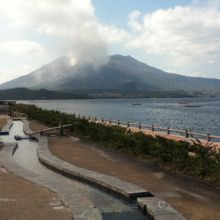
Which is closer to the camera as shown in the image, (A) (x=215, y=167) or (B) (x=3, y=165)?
(A) (x=215, y=167)

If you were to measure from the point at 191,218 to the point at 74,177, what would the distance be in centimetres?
642

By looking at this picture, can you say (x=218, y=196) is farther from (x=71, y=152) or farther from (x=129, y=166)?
(x=71, y=152)

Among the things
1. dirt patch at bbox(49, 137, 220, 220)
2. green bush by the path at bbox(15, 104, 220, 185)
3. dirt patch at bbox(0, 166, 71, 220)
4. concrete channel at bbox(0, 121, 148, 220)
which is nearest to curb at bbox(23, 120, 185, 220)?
concrete channel at bbox(0, 121, 148, 220)

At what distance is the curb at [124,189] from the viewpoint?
10.4m

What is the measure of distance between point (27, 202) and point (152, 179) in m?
5.27

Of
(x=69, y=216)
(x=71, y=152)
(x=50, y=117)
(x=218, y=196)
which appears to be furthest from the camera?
(x=50, y=117)

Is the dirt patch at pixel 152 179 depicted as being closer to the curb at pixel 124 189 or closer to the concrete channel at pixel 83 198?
the curb at pixel 124 189

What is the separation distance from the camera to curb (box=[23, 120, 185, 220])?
1037 cm

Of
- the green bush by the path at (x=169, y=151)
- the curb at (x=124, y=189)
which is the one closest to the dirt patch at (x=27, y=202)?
the curb at (x=124, y=189)

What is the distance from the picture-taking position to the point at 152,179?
15109mm

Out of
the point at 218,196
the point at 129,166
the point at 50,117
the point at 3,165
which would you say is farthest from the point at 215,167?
the point at 50,117

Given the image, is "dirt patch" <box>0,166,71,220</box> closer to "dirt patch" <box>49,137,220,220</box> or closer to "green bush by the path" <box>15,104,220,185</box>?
"dirt patch" <box>49,137,220,220</box>

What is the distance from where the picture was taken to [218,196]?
1260cm

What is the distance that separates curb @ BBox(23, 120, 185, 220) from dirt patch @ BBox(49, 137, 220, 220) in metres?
0.46
